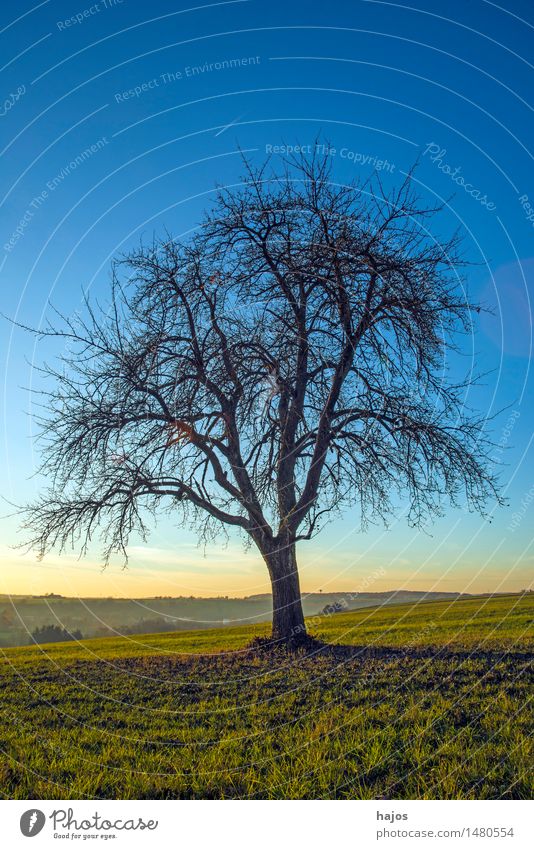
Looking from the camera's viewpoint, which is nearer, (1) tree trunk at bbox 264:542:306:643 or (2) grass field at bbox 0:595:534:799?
(2) grass field at bbox 0:595:534:799

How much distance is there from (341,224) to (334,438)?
5.55m

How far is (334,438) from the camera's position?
16391 millimetres

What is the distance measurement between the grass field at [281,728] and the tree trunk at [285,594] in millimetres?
1425

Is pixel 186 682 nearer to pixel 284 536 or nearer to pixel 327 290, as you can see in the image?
pixel 284 536

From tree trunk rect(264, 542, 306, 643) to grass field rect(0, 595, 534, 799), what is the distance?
1425 millimetres

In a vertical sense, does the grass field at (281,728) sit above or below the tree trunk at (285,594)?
below

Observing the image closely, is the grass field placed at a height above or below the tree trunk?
below

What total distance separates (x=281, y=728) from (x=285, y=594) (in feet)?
26.1

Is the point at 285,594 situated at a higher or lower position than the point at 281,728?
higher

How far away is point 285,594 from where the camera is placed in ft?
51.7

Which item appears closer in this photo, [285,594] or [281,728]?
[281,728]

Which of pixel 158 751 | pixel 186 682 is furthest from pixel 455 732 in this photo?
pixel 186 682

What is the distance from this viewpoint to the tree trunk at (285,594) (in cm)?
1567

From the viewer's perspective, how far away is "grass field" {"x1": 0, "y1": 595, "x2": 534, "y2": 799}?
5930mm
